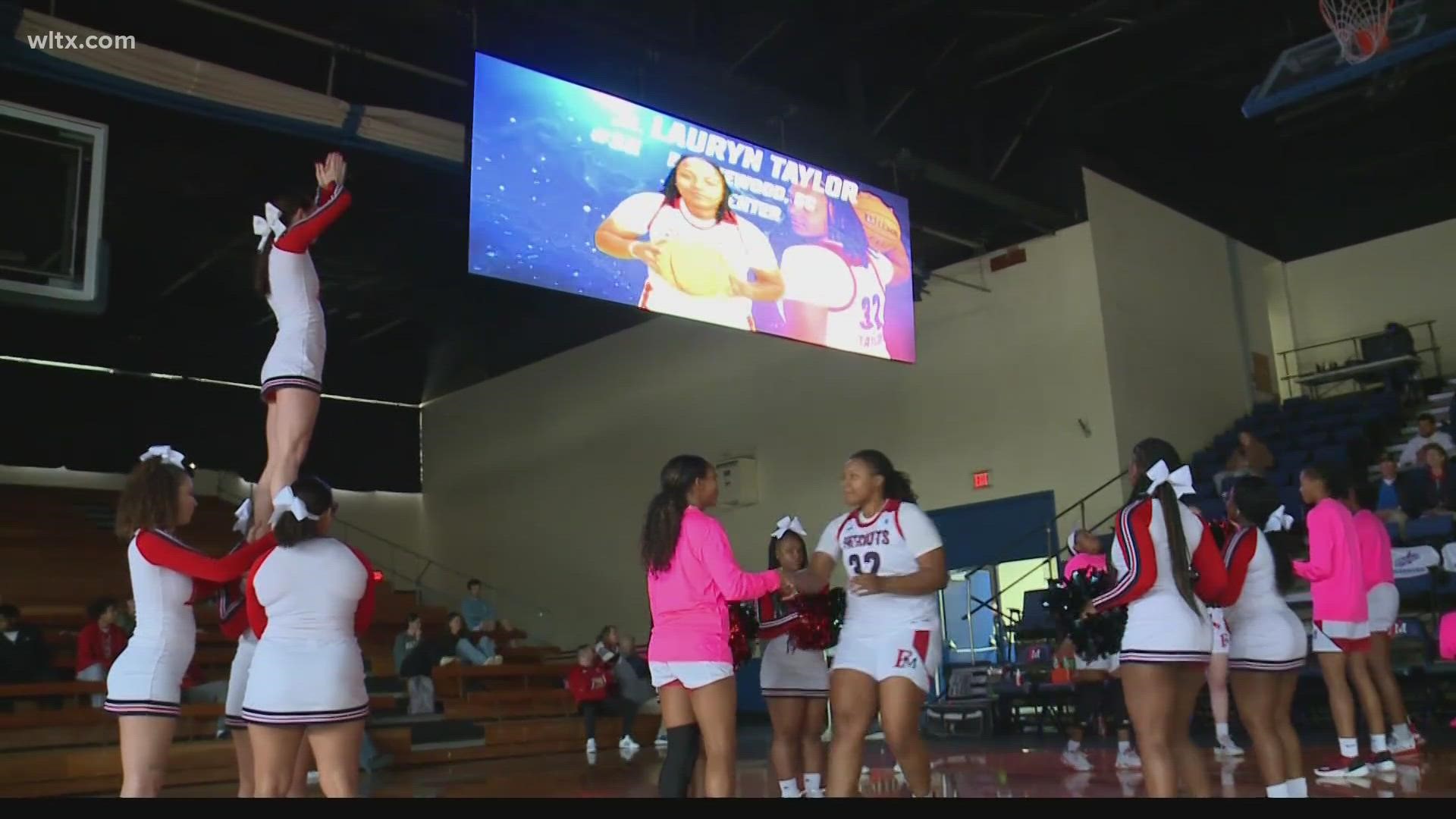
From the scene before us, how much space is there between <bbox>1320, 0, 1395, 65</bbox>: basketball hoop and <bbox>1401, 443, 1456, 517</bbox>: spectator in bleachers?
3749 millimetres

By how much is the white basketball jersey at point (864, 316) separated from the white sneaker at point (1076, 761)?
3088 millimetres

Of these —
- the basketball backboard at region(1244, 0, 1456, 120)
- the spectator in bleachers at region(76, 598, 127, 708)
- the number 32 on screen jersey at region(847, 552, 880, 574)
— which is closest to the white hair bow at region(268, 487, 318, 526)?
the number 32 on screen jersey at region(847, 552, 880, 574)

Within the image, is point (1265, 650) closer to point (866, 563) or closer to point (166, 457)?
point (866, 563)

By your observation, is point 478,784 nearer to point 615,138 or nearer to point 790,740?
point 790,740

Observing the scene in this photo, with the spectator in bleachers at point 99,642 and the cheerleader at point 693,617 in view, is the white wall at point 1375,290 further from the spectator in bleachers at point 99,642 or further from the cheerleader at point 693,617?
the spectator in bleachers at point 99,642

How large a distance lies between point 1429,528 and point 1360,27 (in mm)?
4263

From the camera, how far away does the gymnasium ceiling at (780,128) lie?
29.1 feet

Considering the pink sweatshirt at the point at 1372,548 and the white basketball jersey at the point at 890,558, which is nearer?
the white basketball jersey at the point at 890,558

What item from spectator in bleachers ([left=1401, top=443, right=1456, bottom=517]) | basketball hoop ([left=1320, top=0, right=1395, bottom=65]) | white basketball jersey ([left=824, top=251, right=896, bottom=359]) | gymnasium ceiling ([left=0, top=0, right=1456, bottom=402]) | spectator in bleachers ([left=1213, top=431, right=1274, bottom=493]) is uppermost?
gymnasium ceiling ([left=0, top=0, right=1456, bottom=402])

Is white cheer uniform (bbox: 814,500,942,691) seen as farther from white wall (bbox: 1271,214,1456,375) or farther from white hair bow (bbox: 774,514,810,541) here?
white wall (bbox: 1271,214,1456,375)

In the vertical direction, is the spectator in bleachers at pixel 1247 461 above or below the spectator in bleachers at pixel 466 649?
above

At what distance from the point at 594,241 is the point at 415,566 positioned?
1257 centimetres

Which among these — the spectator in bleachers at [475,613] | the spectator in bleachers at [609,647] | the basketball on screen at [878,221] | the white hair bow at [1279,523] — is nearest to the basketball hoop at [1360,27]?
the basketball on screen at [878,221]

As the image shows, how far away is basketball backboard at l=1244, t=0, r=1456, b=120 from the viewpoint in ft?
22.0
